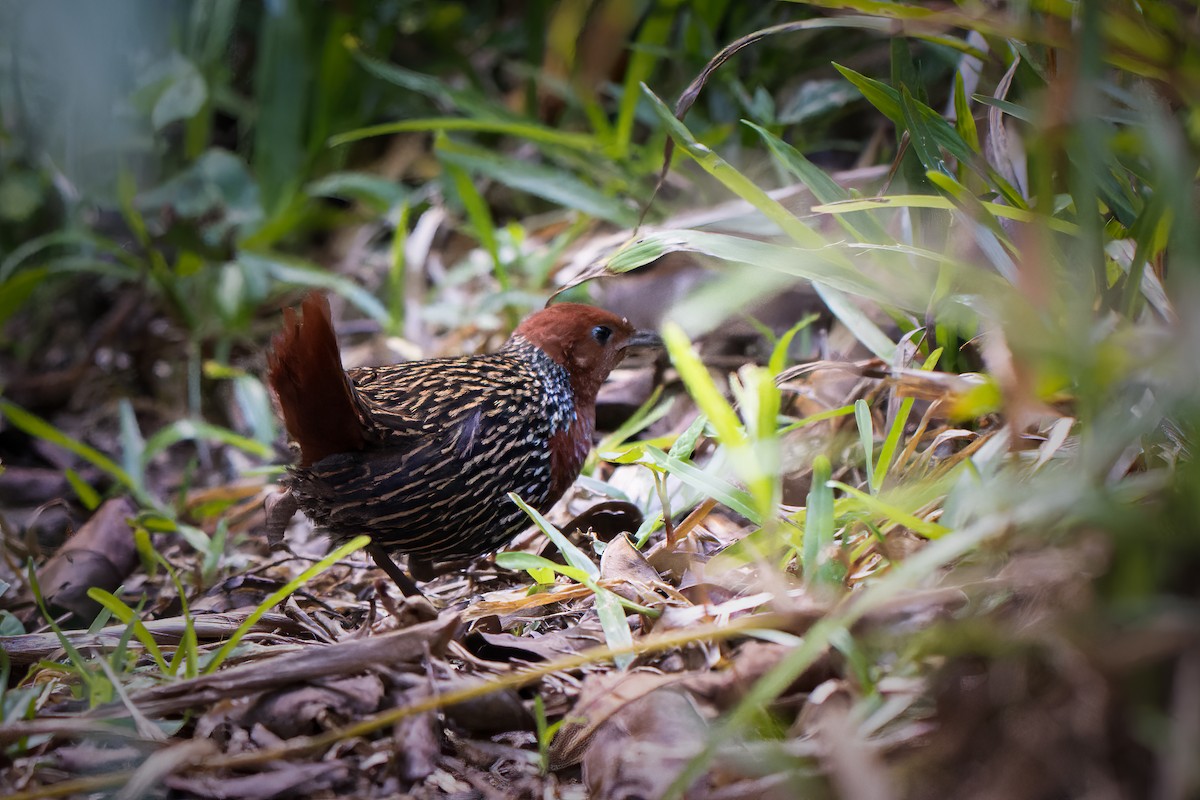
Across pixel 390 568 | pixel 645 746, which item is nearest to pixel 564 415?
pixel 390 568

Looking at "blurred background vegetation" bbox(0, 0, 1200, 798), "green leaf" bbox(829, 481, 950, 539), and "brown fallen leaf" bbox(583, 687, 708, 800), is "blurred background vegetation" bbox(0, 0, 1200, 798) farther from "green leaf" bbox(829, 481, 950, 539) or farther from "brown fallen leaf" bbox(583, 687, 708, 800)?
"brown fallen leaf" bbox(583, 687, 708, 800)

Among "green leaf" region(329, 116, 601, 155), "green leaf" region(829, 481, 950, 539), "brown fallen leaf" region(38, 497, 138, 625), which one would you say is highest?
"green leaf" region(329, 116, 601, 155)

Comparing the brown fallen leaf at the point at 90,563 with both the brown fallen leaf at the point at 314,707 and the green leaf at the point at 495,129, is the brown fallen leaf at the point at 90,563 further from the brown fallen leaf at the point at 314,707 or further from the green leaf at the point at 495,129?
the green leaf at the point at 495,129

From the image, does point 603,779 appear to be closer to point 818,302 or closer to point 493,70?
point 818,302

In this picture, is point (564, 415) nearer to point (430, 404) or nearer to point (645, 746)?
point (430, 404)

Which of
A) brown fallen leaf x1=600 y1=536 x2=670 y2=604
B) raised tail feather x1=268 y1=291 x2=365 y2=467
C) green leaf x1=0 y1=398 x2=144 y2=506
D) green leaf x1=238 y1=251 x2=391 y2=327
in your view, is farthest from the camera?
green leaf x1=238 y1=251 x2=391 y2=327

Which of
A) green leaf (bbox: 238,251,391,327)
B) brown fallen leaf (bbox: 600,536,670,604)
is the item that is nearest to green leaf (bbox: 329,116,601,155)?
green leaf (bbox: 238,251,391,327)
